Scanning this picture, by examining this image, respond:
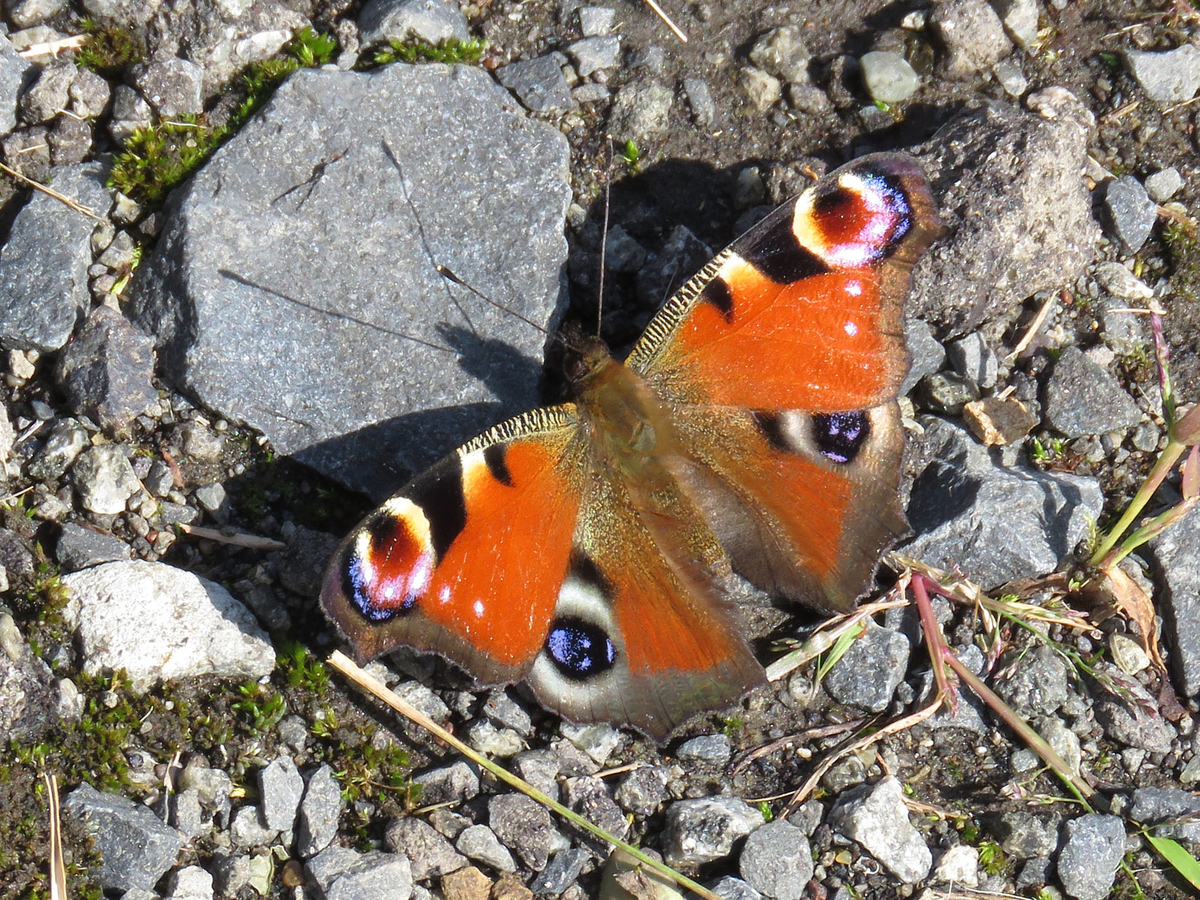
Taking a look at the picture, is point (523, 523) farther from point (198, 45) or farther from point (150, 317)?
point (198, 45)

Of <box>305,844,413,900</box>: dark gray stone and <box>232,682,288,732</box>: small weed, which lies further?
<box>232,682,288,732</box>: small weed

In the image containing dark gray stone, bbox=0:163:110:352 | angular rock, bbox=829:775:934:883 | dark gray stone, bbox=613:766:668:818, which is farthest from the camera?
dark gray stone, bbox=0:163:110:352

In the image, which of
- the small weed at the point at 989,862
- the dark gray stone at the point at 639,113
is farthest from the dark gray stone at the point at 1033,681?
the dark gray stone at the point at 639,113

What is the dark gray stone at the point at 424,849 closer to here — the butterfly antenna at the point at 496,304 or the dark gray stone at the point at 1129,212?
the butterfly antenna at the point at 496,304

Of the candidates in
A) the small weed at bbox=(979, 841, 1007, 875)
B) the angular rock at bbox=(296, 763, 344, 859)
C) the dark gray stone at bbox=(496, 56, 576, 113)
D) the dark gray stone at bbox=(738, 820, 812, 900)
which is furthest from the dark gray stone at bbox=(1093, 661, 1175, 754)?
the dark gray stone at bbox=(496, 56, 576, 113)

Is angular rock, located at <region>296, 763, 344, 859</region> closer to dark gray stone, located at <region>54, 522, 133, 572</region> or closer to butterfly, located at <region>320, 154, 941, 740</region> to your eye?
butterfly, located at <region>320, 154, 941, 740</region>

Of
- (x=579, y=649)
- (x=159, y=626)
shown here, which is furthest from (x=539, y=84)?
(x=159, y=626)
